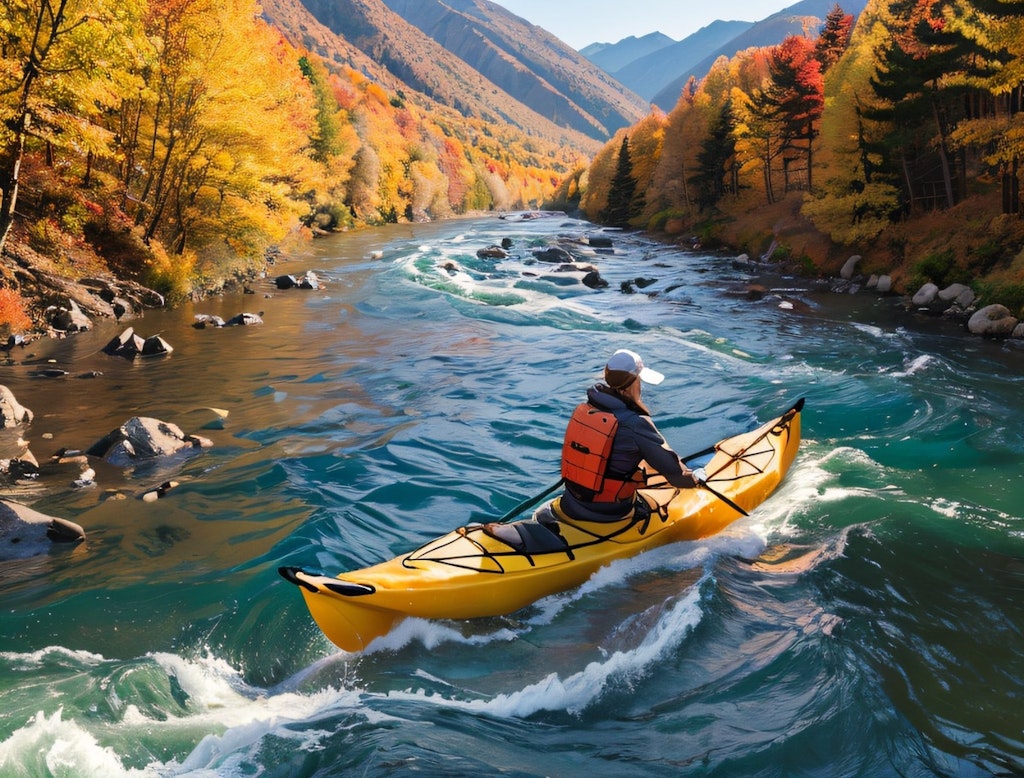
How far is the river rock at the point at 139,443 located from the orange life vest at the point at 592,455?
20.2 feet

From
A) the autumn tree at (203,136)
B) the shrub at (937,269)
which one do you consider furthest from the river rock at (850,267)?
the autumn tree at (203,136)

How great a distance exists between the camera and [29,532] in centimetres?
694

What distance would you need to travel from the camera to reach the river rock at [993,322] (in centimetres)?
1619

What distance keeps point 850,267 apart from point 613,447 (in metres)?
23.9

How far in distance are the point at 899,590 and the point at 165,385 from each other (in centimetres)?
1209

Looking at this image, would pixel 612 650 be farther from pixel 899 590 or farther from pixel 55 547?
pixel 55 547

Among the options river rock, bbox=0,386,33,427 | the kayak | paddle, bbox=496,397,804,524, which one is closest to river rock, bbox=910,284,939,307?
paddle, bbox=496,397,804,524

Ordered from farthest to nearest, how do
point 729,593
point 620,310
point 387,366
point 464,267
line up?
point 464,267
point 620,310
point 387,366
point 729,593

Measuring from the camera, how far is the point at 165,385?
42.6 ft

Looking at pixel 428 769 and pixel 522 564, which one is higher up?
pixel 522 564

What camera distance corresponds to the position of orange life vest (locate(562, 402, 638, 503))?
19.5 feet

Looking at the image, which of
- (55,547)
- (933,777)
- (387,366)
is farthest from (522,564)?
(387,366)

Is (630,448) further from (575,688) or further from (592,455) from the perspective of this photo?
(575,688)

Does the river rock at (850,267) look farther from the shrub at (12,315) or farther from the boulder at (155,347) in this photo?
the shrub at (12,315)
